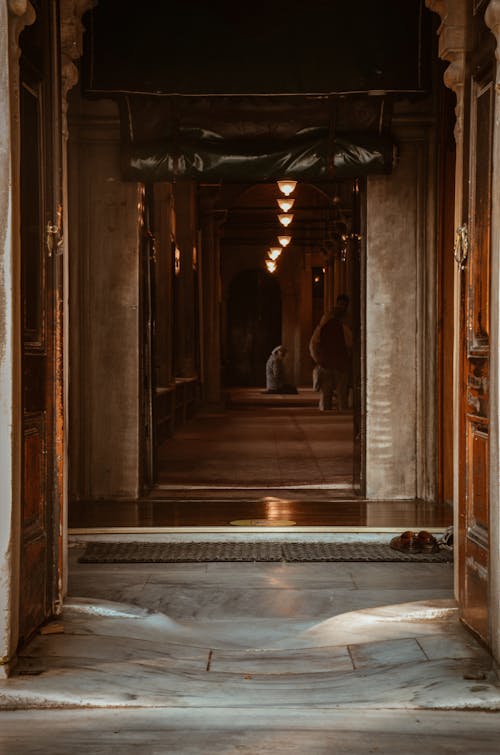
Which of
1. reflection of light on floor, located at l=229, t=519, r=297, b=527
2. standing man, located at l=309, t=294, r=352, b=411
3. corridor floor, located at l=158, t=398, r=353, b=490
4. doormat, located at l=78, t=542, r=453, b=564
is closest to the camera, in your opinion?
doormat, located at l=78, t=542, r=453, b=564

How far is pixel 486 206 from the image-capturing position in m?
4.05

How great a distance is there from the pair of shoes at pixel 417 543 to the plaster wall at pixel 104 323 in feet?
9.14

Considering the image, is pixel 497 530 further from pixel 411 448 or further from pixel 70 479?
pixel 70 479

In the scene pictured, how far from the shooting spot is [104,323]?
27.8 ft

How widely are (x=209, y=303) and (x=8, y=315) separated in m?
17.0

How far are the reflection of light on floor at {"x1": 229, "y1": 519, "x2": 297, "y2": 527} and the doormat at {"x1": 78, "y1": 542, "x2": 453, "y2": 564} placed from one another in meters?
0.42

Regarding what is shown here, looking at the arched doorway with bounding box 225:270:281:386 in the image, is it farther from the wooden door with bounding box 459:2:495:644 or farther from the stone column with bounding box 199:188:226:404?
the wooden door with bounding box 459:2:495:644

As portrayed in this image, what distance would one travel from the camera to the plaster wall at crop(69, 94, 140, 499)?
331 inches

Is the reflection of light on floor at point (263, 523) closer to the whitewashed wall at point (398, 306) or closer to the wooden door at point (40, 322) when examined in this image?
the whitewashed wall at point (398, 306)

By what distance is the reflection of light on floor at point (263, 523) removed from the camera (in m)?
6.87

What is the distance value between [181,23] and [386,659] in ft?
16.4

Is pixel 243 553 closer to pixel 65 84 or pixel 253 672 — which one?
pixel 253 672

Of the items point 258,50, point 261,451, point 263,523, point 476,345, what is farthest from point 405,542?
point 261,451

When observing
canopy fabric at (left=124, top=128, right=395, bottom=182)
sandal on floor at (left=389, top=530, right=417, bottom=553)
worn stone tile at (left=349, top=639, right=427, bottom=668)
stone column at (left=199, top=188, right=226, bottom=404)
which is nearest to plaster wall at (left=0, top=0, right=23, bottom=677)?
worn stone tile at (left=349, top=639, right=427, bottom=668)
